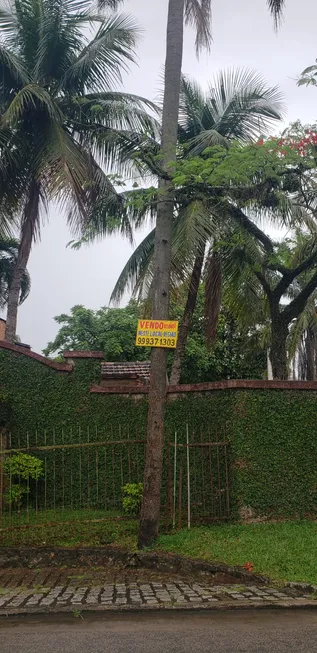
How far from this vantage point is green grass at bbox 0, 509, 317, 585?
23.9ft

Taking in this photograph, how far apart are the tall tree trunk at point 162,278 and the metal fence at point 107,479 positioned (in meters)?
0.54

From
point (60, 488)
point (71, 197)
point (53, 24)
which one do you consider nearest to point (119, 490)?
point (60, 488)

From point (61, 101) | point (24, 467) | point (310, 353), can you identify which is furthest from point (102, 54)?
point (310, 353)

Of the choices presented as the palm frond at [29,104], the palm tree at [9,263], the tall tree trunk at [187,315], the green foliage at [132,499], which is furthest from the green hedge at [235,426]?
the palm tree at [9,263]

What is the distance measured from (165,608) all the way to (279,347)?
673 cm

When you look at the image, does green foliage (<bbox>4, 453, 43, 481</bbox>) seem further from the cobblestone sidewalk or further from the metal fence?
the cobblestone sidewalk

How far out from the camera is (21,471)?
34.7ft

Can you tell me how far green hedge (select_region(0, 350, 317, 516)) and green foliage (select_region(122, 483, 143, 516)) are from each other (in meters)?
0.50

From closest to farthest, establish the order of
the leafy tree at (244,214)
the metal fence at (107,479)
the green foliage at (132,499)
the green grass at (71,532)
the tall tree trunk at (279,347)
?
the green grass at (71,532) < the leafy tree at (244,214) < the metal fence at (107,479) < the green foliage at (132,499) < the tall tree trunk at (279,347)

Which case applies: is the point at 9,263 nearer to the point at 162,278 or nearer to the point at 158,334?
the point at 162,278

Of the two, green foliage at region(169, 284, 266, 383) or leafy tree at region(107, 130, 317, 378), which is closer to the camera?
leafy tree at region(107, 130, 317, 378)

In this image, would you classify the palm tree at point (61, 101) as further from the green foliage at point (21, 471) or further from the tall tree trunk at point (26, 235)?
the green foliage at point (21, 471)

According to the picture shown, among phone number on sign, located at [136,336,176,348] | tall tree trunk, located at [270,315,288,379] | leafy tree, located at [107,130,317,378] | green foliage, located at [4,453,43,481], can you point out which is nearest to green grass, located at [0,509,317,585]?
green foliage, located at [4,453,43,481]

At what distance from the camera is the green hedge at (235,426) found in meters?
9.86
